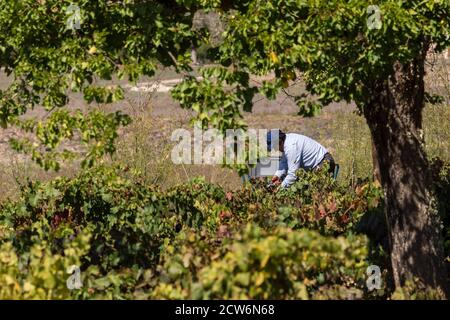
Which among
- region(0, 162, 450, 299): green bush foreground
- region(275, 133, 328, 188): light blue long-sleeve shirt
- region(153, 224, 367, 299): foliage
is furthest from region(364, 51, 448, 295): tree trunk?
region(275, 133, 328, 188): light blue long-sleeve shirt

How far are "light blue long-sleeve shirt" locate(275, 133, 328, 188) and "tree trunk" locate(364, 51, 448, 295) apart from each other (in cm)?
353

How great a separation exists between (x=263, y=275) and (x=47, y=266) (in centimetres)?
116

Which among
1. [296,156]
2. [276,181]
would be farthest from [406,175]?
[296,156]

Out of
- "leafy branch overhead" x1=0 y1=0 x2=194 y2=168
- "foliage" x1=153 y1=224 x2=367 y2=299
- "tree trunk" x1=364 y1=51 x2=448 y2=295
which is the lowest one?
"foliage" x1=153 y1=224 x2=367 y2=299

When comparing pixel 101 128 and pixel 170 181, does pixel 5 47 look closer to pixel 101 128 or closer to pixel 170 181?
pixel 101 128

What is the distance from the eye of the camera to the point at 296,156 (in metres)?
11.0

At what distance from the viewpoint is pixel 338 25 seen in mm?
5523

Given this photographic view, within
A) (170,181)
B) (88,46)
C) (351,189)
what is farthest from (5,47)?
(170,181)

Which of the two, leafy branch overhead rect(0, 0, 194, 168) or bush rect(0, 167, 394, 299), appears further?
leafy branch overhead rect(0, 0, 194, 168)

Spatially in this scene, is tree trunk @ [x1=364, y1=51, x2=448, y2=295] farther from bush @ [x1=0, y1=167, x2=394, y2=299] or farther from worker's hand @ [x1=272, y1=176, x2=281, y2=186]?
worker's hand @ [x1=272, y1=176, x2=281, y2=186]

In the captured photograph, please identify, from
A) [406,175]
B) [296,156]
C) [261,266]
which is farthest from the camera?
[296,156]

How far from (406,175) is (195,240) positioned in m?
2.01

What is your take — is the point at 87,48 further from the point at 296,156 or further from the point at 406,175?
the point at 296,156

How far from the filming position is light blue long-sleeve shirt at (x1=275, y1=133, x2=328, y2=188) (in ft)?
35.6
